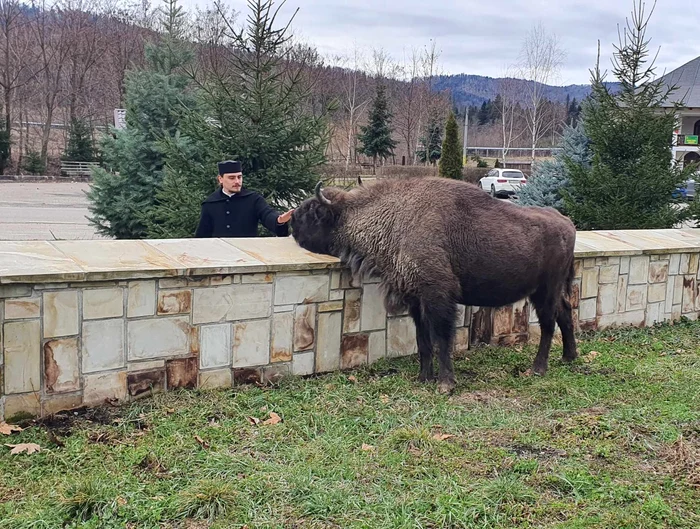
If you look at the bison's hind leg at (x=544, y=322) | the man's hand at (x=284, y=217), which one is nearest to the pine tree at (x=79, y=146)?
the man's hand at (x=284, y=217)

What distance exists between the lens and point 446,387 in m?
5.18

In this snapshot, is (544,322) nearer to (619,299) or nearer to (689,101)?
(619,299)

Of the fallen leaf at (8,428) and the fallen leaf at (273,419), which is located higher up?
the fallen leaf at (8,428)

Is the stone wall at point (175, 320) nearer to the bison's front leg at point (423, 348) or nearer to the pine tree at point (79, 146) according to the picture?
the bison's front leg at point (423, 348)

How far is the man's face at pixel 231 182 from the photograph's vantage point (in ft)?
21.4

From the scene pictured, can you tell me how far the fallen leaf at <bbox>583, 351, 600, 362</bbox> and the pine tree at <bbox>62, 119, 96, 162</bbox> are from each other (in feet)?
112

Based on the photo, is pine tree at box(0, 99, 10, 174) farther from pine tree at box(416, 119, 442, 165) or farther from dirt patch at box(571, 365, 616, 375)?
dirt patch at box(571, 365, 616, 375)

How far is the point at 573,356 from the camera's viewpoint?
245 inches

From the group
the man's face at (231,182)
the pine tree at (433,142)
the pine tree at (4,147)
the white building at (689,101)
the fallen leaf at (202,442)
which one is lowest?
the fallen leaf at (202,442)

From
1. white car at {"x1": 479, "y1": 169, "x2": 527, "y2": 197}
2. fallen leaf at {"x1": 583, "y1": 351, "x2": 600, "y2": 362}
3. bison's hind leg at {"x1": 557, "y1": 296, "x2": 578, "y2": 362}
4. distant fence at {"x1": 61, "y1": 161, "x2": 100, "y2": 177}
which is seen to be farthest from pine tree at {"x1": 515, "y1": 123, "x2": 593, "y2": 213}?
distant fence at {"x1": 61, "y1": 161, "x2": 100, "y2": 177}

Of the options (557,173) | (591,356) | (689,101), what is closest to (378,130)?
(689,101)

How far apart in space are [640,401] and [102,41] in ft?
152

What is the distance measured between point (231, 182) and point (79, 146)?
32927 millimetres

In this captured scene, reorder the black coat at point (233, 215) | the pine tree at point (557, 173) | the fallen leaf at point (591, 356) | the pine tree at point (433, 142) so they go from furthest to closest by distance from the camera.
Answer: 1. the pine tree at point (433, 142)
2. the pine tree at point (557, 173)
3. the black coat at point (233, 215)
4. the fallen leaf at point (591, 356)
